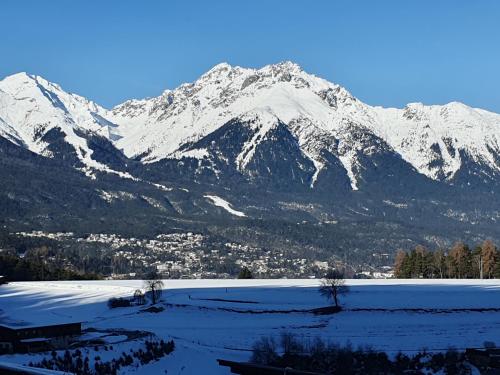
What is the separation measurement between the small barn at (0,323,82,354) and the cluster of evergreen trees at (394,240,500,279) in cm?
8975

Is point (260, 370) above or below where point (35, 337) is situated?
above

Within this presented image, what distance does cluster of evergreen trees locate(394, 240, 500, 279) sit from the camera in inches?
6550

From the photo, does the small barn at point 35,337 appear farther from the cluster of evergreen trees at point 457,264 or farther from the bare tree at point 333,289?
the cluster of evergreen trees at point 457,264

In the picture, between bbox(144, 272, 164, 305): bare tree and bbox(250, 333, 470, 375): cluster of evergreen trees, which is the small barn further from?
bbox(144, 272, 164, 305): bare tree

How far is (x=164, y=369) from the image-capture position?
67812 millimetres

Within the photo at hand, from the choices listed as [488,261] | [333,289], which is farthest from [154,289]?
[488,261]

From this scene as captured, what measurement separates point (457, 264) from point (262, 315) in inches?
2747

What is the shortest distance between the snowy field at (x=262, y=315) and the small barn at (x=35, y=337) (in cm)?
475

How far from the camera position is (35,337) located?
8469cm

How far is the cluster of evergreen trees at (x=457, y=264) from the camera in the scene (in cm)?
16638

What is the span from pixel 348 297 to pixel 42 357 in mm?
60817

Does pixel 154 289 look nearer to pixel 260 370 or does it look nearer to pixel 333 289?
pixel 333 289

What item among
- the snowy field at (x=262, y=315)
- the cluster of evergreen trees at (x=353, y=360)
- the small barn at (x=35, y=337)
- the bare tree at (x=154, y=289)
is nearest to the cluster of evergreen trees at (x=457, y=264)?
the snowy field at (x=262, y=315)

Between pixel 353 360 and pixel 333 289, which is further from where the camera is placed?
pixel 333 289
